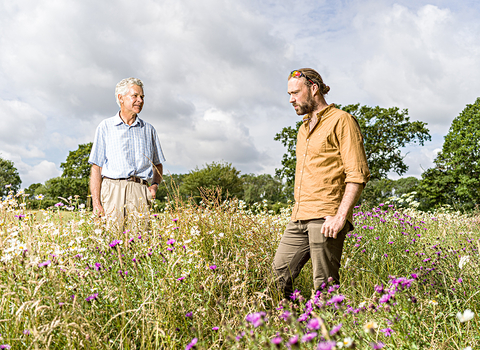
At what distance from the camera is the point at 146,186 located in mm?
4195

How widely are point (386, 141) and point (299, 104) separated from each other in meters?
25.1

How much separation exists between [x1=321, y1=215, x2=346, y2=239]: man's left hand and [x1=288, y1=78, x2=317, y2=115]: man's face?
38.7 inches

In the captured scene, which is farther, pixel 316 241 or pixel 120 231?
pixel 120 231

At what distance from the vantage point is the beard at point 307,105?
292 centimetres

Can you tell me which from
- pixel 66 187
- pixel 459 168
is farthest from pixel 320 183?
pixel 66 187

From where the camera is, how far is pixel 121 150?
4113 millimetres

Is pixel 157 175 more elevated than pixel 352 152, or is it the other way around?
pixel 157 175

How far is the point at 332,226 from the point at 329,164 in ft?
1.72

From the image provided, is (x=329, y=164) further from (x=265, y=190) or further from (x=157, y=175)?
(x=265, y=190)

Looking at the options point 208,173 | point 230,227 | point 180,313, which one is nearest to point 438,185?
point 230,227

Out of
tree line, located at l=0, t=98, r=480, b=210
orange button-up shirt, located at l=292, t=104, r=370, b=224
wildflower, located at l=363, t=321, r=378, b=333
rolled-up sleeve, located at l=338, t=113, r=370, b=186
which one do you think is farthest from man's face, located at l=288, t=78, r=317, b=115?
tree line, located at l=0, t=98, r=480, b=210

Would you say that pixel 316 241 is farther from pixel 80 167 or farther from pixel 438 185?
pixel 80 167

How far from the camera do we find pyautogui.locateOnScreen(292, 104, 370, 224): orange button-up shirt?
2.59 m

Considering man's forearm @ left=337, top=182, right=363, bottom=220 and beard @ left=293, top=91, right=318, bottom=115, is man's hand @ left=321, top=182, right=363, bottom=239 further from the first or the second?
beard @ left=293, top=91, right=318, bottom=115
